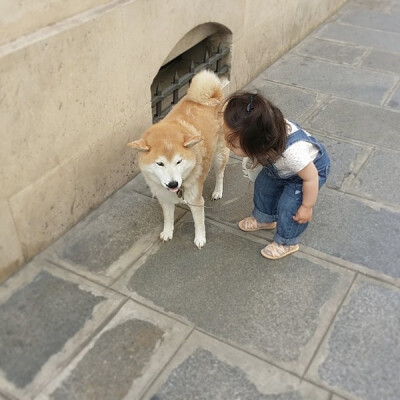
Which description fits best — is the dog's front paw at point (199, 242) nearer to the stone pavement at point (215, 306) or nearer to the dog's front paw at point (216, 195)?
the stone pavement at point (215, 306)

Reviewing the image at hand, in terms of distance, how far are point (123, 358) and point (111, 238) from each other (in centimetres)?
101

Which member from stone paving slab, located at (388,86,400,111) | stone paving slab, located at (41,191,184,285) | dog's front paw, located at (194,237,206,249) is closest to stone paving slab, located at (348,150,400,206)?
stone paving slab, located at (388,86,400,111)

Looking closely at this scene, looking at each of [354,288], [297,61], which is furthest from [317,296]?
[297,61]

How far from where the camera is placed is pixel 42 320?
2736 mm

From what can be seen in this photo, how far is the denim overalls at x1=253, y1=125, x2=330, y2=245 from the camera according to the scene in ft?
9.84

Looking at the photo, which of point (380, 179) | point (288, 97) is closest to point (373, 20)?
point (288, 97)

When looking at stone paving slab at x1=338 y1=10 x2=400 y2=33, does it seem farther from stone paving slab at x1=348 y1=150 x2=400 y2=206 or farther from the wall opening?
stone paving slab at x1=348 y1=150 x2=400 y2=206

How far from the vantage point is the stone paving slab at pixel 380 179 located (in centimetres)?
378

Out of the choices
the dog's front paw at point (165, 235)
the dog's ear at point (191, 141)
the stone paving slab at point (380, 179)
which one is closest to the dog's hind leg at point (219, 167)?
the dog's front paw at point (165, 235)

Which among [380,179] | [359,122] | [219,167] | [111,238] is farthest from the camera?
[359,122]

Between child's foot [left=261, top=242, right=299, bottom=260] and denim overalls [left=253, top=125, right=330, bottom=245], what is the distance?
1.6 inches

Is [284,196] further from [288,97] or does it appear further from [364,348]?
[288,97]

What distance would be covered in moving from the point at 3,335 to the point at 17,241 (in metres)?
0.60

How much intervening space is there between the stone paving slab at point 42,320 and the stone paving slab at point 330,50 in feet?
15.2
